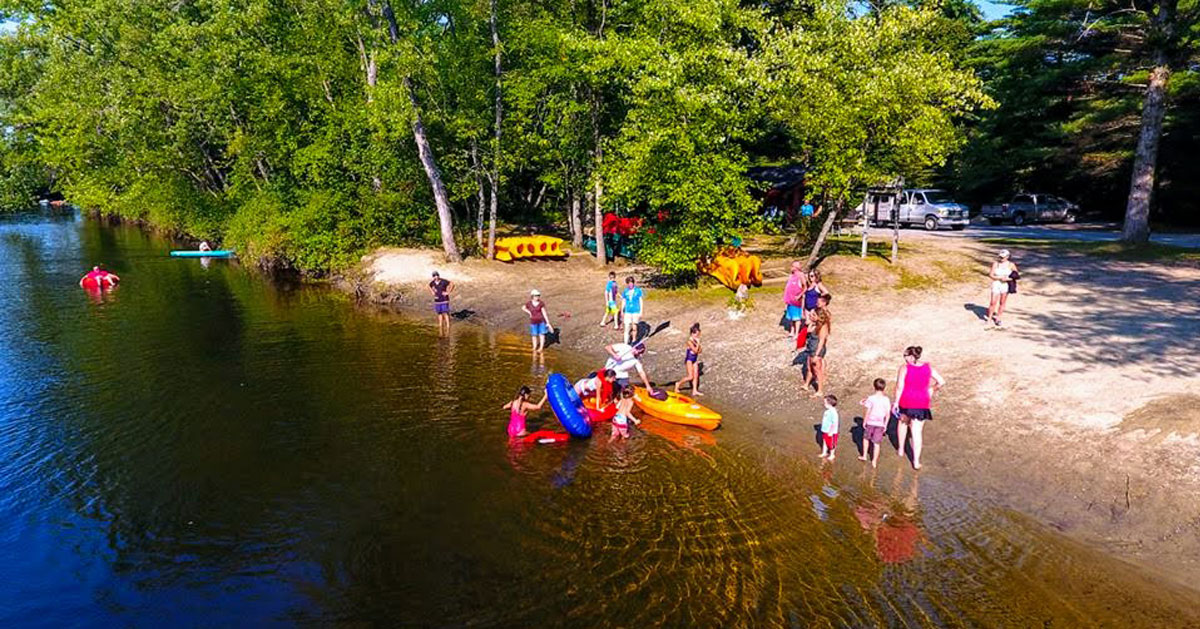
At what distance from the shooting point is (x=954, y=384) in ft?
45.9

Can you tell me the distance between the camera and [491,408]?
15.4 m

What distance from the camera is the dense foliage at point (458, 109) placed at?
68.6 feet

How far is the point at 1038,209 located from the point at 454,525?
42.0 meters

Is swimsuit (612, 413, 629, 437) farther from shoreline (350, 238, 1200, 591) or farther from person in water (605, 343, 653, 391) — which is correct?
shoreline (350, 238, 1200, 591)

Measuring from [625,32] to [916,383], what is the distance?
2094 cm

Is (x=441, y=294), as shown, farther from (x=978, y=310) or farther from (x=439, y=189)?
(x=978, y=310)

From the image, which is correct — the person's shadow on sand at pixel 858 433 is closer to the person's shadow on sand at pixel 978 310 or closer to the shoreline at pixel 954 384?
the shoreline at pixel 954 384

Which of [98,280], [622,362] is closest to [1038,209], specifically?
[622,362]

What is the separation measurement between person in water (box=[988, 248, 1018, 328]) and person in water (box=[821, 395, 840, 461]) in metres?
6.86

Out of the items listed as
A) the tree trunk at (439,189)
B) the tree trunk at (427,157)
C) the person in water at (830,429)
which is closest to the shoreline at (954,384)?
the person in water at (830,429)

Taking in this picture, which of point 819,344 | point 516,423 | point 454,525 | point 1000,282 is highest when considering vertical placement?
point 1000,282

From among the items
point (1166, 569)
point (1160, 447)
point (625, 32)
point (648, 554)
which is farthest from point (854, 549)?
point (625, 32)

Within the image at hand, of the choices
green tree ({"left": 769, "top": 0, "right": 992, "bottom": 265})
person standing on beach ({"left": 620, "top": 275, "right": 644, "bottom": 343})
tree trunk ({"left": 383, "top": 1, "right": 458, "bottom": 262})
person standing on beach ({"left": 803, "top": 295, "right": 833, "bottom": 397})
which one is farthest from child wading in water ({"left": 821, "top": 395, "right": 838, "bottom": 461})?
tree trunk ({"left": 383, "top": 1, "right": 458, "bottom": 262})

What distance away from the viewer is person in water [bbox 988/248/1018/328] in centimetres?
1606
